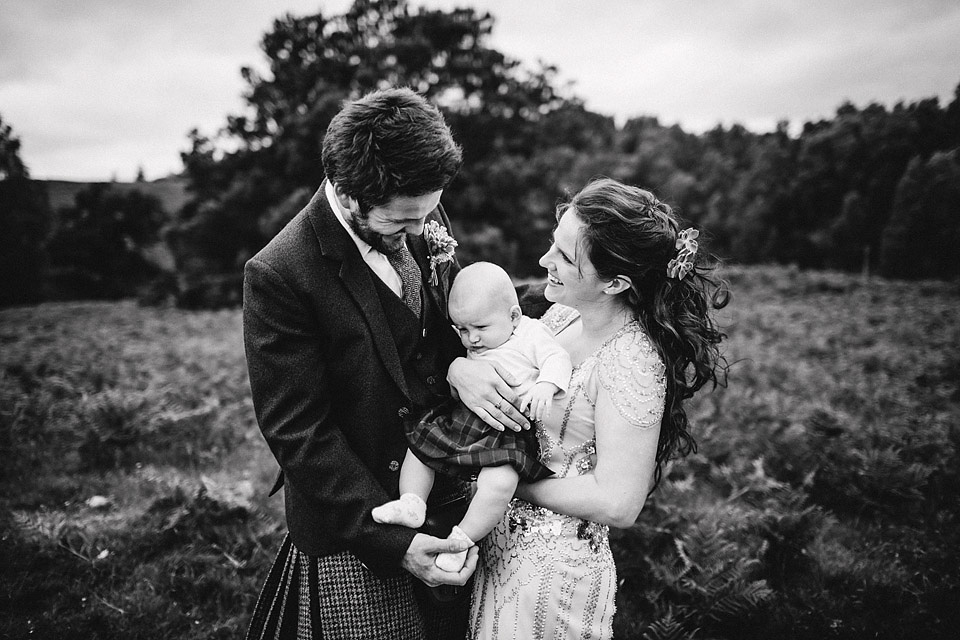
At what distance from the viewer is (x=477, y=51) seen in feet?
83.2

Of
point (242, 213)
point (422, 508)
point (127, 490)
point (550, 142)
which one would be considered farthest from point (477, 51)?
point (422, 508)

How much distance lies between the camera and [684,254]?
2.22 m

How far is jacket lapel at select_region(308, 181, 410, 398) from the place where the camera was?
2.05 metres

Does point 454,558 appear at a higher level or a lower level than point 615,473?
lower

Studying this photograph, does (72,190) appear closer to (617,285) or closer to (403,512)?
(403,512)

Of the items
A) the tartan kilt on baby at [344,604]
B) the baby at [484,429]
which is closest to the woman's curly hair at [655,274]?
the baby at [484,429]

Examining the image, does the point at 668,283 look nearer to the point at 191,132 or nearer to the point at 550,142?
the point at 550,142

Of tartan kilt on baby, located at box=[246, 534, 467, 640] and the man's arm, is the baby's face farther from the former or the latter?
tartan kilt on baby, located at box=[246, 534, 467, 640]

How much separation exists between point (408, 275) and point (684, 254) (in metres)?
1.13

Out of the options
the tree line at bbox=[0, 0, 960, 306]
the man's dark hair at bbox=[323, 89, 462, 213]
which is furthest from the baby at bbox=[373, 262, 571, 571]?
the tree line at bbox=[0, 0, 960, 306]

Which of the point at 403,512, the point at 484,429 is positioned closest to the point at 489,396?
the point at 484,429

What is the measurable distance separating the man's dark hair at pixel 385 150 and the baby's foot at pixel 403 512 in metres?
1.08

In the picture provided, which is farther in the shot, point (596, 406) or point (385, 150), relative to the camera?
point (596, 406)

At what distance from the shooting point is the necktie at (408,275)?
2289mm
